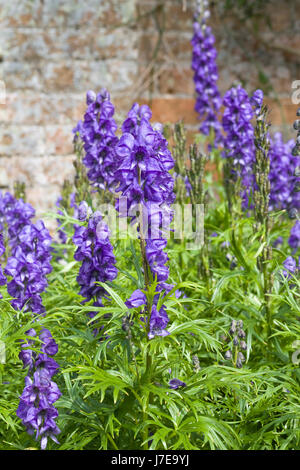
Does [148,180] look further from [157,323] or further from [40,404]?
[40,404]

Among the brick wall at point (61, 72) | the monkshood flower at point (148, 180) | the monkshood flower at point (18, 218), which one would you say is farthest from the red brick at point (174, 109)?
the monkshood flower at point (148, 180)

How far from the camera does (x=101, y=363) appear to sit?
220cm

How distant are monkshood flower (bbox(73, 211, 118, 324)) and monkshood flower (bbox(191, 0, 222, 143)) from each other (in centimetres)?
243

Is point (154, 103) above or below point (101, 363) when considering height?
above

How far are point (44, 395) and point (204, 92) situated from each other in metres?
3.04

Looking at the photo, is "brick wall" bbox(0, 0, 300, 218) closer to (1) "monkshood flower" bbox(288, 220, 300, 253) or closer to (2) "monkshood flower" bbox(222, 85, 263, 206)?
(2) "monkshood flower" bbox(222, 85, 263, 206)

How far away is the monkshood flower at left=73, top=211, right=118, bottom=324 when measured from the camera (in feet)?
7.10

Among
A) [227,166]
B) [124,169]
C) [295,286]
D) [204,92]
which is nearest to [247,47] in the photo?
[204,92]

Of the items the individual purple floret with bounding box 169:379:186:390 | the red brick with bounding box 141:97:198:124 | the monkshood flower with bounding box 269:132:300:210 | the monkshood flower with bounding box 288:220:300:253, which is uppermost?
the red brick with bounding box 141:97:198:124

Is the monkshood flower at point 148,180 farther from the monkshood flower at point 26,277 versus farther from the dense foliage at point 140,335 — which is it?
the monkshood flower at point 26,277

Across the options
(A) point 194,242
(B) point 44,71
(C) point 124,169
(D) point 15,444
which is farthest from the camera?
(B) point 44,71

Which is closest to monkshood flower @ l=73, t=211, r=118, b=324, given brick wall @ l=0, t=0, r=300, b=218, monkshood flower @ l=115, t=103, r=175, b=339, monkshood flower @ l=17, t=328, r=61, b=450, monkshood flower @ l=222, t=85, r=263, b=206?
monkshood flower @ l=115, t=103, r=175, b=339

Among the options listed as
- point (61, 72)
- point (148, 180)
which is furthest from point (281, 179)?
point (61, 72)

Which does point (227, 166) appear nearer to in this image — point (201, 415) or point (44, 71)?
point (201, 415)
